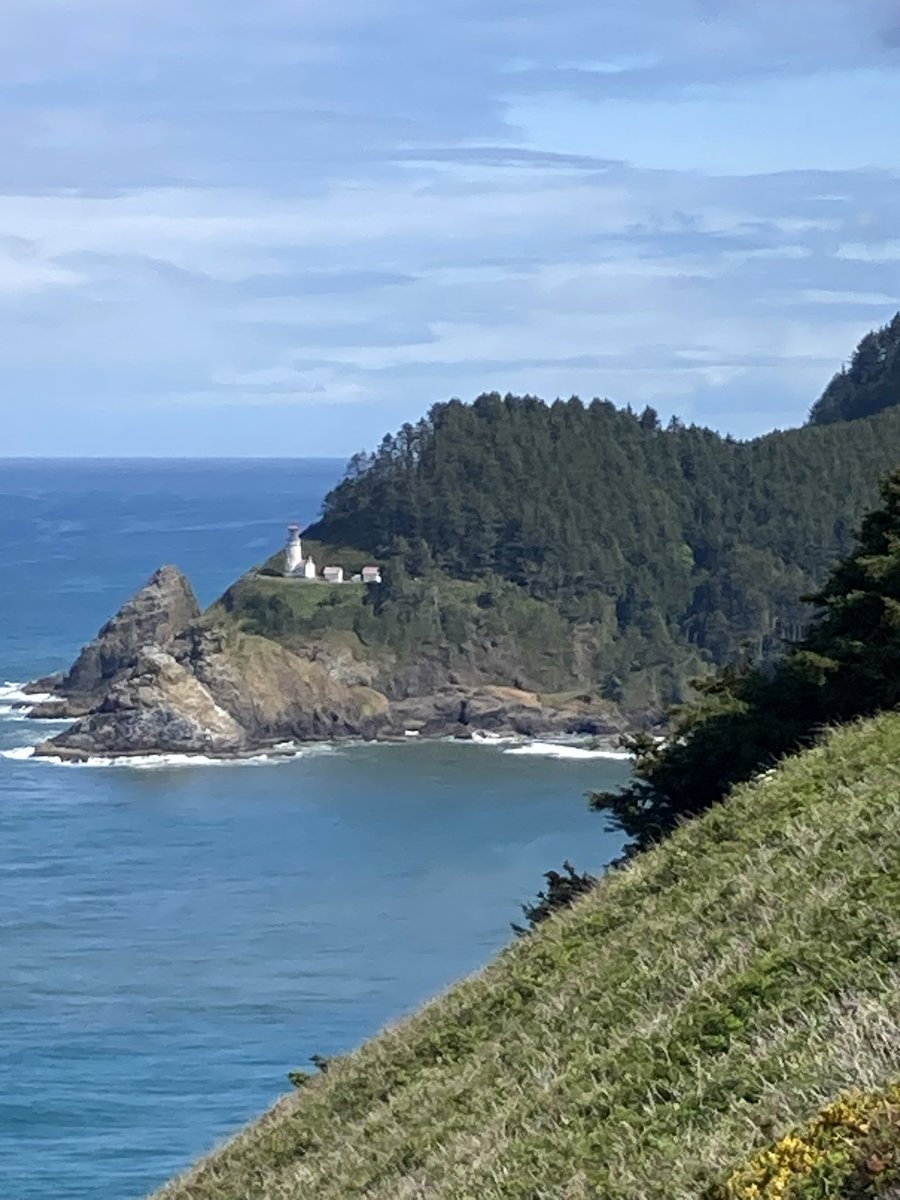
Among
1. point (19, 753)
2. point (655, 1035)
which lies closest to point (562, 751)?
point (19, 753)

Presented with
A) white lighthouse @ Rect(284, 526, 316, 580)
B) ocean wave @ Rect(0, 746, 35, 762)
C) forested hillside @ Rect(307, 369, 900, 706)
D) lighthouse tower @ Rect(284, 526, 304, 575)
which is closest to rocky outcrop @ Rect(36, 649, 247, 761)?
ocean wave @ Rect(0, 746, 35, 762)

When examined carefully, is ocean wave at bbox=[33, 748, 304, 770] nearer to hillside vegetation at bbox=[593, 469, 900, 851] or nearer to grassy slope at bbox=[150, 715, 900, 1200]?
hillside vegetation at bbox=[593, 469, 900, 851]

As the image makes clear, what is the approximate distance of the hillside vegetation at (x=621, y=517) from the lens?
4176 inches

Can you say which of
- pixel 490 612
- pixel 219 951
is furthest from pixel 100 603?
pixel 219 951

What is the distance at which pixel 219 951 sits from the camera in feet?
167

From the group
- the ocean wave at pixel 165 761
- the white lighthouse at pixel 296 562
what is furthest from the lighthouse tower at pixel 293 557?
the ocean wave at pixel 165 761

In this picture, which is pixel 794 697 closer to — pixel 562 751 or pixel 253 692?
pixel 562 751

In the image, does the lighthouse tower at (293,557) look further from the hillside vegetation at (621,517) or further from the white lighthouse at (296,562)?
the hillside vegetation at (621,517)

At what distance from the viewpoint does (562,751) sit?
278 ft

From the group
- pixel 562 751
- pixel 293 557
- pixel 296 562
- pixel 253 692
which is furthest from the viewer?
pixel 293 557

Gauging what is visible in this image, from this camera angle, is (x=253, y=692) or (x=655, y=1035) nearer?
(x=655, y=1035)

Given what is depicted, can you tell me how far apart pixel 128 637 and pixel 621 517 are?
33.1 metres

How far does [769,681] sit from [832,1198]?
15.7 metres

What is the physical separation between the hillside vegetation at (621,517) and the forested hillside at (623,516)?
10 cm
